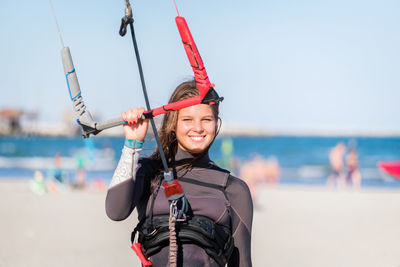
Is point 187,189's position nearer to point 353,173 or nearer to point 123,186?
point 123,186

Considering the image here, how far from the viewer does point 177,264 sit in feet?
6.41

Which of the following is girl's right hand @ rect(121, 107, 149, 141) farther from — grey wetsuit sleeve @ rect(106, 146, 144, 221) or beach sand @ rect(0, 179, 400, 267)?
beach sand @ rect(0, 179, 400, 267)

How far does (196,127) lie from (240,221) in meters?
0.50

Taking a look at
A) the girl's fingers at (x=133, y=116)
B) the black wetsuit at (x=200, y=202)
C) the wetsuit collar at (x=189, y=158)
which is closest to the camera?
the girl's fingers at (x=133, y=116)

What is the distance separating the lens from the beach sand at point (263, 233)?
6090mm

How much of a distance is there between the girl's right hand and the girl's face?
1.16 ft

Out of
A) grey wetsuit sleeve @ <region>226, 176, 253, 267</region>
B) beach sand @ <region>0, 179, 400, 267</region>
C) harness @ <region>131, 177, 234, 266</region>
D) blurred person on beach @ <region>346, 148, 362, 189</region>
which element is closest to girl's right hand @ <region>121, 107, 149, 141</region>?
harness @ <region>131, 177, 234, 266</region>

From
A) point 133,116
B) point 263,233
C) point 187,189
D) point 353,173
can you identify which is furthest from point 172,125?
point 353,173

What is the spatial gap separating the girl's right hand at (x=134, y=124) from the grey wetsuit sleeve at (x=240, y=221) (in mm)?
539

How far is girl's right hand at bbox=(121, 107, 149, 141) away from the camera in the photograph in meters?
1.88

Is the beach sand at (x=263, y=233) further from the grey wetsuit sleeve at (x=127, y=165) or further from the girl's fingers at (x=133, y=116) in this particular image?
the girl's fingers at (x=133, y=116)

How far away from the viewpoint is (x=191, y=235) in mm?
1954

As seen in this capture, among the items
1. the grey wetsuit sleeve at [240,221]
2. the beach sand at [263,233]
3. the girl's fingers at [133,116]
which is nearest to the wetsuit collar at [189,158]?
the grey wetsuit sleeve at [240,221]

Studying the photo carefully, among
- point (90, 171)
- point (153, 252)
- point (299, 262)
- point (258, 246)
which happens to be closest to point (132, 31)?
point (153, 252)
